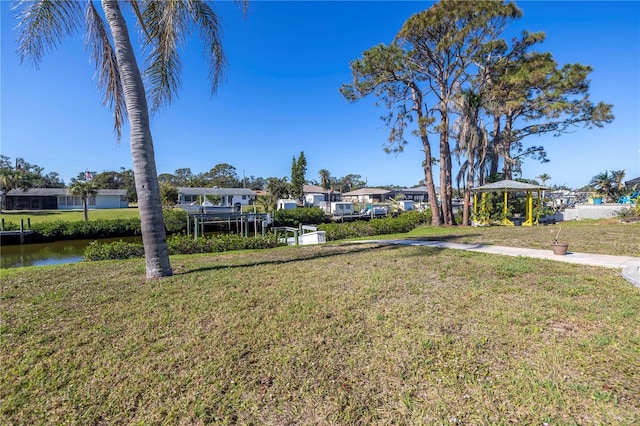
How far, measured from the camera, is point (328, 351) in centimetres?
294

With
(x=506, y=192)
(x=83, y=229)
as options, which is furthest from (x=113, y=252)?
(x=506, y=192)

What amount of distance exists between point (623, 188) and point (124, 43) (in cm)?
3449

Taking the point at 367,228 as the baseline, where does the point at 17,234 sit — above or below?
below

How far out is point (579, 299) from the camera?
394cm

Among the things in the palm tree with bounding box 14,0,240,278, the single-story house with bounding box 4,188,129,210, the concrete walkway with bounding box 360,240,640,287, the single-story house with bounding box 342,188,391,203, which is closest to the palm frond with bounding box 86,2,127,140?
the palm tree with bounding box 14,0,240,278

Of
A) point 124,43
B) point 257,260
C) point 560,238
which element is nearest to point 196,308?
point 257,260

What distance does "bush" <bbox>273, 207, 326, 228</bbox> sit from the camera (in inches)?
1195

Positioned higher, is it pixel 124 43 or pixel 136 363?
pixel 124 43

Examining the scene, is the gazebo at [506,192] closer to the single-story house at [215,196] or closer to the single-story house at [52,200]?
the single-story house at [215,196]

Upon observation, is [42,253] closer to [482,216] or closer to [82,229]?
[82,229]

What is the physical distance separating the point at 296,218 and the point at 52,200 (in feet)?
116

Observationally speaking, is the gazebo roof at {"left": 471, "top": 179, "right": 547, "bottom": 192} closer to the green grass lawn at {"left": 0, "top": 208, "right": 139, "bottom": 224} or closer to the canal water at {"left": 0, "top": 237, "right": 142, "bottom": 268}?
the canal water at {"left": 0, "top": 237, "right": 142, "bottom": 268}

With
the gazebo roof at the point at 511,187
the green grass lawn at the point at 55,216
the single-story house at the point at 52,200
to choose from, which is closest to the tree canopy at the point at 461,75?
the gazebo roof at the point at 511,187

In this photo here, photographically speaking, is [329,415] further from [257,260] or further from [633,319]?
[257,260]
